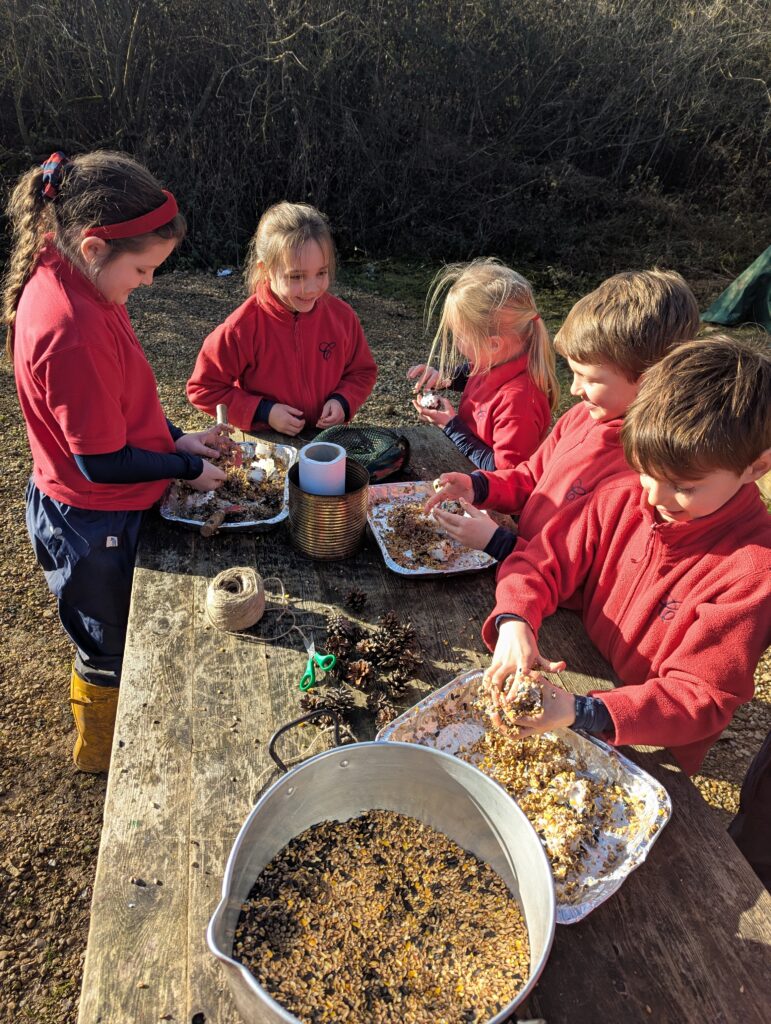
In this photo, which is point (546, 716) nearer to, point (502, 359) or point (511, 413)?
point (511, 413)

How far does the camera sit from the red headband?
1934 millimetres

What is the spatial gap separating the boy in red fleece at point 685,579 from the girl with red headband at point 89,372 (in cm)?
123

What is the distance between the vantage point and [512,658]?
1.58m

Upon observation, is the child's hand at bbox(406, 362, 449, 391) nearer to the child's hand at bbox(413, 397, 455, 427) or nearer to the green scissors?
the child's hand at bbox(413, 397, 455, 427)

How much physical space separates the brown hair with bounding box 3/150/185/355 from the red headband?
0.04 ft

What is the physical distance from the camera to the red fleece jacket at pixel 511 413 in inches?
104

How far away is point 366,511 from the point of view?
2.12 meters

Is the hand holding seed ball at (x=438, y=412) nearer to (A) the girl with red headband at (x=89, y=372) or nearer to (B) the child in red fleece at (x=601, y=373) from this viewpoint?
(B) the child in red fleece at (x=601, y=373)

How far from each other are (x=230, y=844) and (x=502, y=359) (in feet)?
6.73

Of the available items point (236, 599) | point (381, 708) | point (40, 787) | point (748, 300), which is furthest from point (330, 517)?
point (748, 300)

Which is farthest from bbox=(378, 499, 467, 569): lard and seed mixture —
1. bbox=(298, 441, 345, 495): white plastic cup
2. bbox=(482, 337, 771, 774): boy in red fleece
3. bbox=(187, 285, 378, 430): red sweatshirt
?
bbox=(187, 285, 378, 430): red sweatshirt

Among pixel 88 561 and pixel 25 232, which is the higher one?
pixel 25 232

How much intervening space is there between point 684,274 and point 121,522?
8.31 metres

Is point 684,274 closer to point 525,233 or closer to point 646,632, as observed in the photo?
point 525,233
